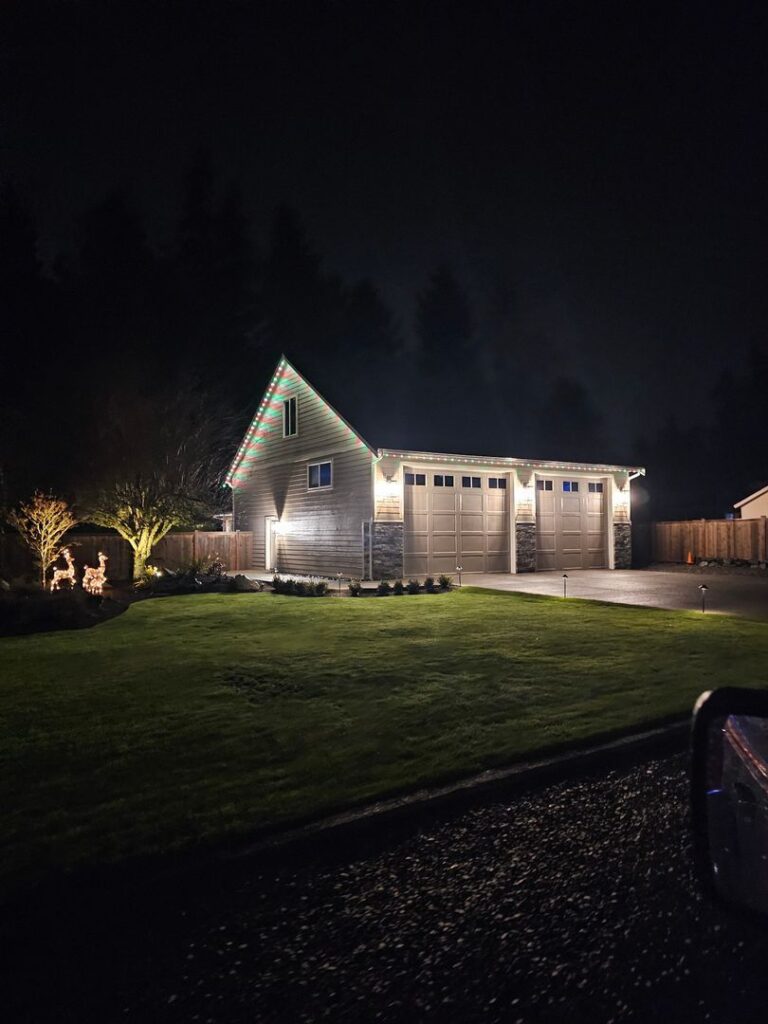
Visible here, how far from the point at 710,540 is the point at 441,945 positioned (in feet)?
82.3

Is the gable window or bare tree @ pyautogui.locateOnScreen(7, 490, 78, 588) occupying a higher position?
the gable window

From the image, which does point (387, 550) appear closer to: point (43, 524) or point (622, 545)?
point (43, 524)

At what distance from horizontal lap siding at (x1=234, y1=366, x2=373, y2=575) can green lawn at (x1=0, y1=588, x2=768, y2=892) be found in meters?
8.48

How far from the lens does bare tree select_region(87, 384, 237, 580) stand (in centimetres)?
2017

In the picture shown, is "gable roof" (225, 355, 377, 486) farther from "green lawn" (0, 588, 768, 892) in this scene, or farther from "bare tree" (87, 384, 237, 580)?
"green lawn" (0, 588, 768, 892)

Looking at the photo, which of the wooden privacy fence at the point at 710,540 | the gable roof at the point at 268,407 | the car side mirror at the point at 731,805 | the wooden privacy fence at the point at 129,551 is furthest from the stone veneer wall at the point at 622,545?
the car side mirror at the point at 731,805

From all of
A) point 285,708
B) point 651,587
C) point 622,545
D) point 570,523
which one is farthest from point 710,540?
point 285,708

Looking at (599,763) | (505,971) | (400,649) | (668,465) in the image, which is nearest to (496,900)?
(505,971)

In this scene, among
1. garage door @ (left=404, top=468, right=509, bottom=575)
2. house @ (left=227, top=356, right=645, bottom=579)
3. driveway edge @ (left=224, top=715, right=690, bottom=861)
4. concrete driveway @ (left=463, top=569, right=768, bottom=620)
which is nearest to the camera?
driveway edge @ (left=224, top=715, right=690, bottom=861)

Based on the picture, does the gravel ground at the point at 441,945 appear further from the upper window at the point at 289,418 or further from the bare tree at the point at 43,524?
the upper window at the point at 289,418

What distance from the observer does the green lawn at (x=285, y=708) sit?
3842 millimetres

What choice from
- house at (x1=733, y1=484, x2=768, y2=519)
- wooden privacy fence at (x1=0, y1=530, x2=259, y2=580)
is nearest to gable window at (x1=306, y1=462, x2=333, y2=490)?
wooden privacy fence at (x1=0, y1=530, x2=259, y2=580)

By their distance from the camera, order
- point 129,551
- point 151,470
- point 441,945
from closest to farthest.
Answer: point 441,945 → point 151,470 → point 129,551

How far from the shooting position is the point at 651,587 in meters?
17.1
